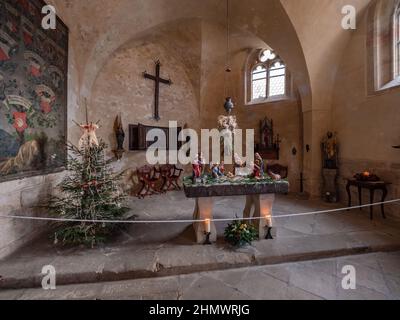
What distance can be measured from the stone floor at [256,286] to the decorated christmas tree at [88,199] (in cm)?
84

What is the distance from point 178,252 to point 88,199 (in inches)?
65.2

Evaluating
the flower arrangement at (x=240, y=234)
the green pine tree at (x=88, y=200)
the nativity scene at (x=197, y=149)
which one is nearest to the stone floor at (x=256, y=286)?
the nativity scene at (x=197, y=149)

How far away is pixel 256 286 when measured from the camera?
232 centimetres

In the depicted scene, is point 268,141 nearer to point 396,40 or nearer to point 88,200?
point 396,40

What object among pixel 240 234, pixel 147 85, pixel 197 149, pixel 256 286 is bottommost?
pixel 256 286

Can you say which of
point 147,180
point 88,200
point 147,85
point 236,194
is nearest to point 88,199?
point 88,200

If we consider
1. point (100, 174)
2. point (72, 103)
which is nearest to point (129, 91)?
point (72, 103)

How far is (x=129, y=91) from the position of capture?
6492mm

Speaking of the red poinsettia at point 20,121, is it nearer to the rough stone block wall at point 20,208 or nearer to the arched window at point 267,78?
the rough stone block wall at point 20,208

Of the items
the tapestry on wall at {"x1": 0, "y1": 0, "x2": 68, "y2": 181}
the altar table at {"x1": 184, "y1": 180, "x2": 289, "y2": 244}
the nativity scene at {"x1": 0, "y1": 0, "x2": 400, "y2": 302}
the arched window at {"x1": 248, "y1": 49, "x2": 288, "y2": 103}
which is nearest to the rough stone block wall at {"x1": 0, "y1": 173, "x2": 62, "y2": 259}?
the nativity scene at {"x1": 0, "y1": 0, "x2": 400, "y2": 302}

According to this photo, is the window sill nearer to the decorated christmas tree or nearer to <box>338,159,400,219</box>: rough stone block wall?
<box>338,159,400,219</box>: rough stone block wall

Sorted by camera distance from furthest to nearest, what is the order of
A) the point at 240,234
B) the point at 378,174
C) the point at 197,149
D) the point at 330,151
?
the point at 197,149 < the point at 330,151 < the point at 378,174 < the point at 240,234
